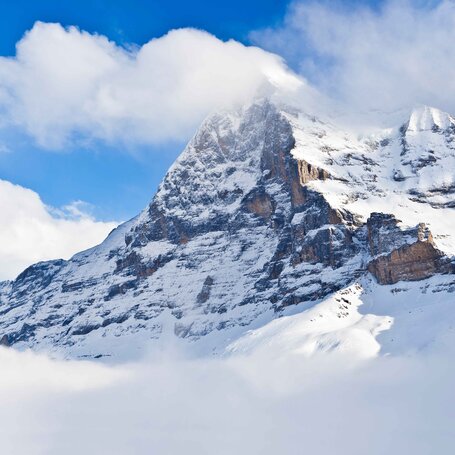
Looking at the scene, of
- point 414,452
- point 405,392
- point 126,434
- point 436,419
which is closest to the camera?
point 414,452

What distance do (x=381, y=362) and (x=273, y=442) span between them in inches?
1769

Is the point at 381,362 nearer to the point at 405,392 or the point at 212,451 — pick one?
the point at 405,392

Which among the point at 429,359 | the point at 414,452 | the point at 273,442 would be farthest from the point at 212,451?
the point at 429,359

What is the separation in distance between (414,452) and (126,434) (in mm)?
69474

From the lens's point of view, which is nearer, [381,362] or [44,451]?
[44,451]

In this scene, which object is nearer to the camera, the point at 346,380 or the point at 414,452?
the point at 414,452

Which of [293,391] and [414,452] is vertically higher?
[293,391]

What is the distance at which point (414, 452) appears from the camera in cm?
14962

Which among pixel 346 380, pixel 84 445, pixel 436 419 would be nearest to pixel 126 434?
pixel 84 445

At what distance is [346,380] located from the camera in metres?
193

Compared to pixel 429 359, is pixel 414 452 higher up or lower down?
lower down

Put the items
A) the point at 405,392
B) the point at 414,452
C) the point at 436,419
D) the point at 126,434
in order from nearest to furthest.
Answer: the point at 414,452 → the point at 436,419 → the point at 405,392 → the point at 126,434

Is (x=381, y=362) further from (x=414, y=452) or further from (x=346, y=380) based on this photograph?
(x=414, y=452)

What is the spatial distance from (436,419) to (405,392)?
16.5 metres
